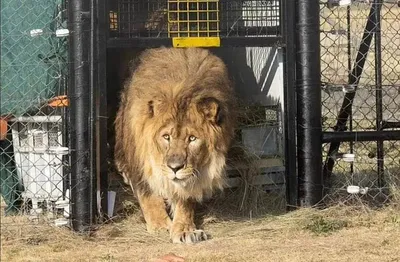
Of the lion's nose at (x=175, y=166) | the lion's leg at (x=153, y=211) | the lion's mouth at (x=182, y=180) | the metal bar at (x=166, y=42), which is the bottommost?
the lion's leg at (x=153, y=211)

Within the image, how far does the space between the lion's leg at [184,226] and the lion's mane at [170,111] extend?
0.49ft

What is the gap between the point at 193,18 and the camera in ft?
21.0

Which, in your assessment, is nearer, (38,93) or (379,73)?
(38,93)

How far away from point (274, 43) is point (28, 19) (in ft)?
6.40

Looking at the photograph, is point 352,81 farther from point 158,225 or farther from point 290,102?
point 158,225

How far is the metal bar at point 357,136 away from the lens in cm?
629

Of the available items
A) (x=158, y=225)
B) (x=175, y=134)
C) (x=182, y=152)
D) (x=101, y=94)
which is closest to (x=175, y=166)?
(x=182, y=152)

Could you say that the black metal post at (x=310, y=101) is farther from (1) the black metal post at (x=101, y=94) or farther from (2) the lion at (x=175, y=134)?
(1) the black metal post at (x=101, y=94)

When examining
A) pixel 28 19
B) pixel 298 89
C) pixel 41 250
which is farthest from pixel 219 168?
pixel 28 19

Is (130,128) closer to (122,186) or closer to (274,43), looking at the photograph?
(122,186)

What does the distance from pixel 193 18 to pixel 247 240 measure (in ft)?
6.20

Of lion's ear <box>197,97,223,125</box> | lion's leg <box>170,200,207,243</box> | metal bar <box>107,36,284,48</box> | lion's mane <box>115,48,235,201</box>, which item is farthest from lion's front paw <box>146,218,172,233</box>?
metal bar <box>107,36,284,48</box>

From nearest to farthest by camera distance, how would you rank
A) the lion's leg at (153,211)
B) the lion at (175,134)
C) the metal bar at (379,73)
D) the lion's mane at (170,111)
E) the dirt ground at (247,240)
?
the dirt ground at (247,240) < the lion at (175,134) < the lion's mane at (170,111) < the lion's leg at (153,211) < the metal bar at (379,73)

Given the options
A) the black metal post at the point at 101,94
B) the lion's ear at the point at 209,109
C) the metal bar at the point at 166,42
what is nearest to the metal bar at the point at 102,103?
the black metal post at the point at 101,94
